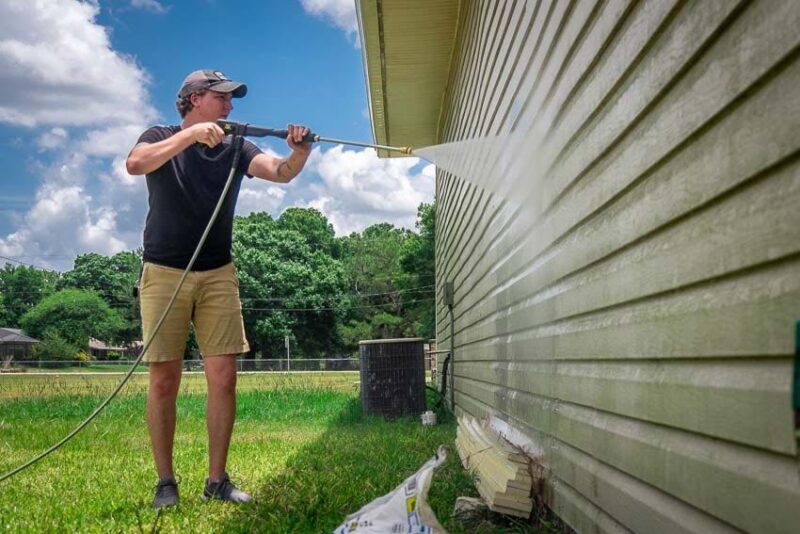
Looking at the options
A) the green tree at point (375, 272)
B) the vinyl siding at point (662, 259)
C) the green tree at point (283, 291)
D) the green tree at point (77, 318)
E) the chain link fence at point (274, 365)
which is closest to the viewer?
the vinyl siding at point (662, 259)

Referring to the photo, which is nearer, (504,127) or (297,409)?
(504,127)

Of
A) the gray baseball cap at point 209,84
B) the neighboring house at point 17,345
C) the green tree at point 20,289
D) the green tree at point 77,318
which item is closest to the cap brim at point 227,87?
the gray baseball cap at point 209,84

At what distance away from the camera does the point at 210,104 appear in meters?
3.68

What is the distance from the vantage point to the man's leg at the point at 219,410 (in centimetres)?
345

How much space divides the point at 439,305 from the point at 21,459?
6.23 m

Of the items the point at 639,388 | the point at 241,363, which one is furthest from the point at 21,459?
Answer: the point at 241,363

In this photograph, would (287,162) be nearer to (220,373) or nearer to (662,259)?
(220,373)

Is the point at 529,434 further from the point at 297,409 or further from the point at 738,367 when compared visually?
the point at 297,409

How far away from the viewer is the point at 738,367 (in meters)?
1.44

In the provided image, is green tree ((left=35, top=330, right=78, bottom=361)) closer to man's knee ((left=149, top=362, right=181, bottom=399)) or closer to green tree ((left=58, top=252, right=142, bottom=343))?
green tree ((left=58, top=252, right=142, bottom=343))

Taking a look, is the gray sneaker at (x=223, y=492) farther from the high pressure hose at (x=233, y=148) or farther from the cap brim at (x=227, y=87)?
the cap brim at (x=227, y=87)

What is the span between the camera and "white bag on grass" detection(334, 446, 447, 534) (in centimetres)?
212

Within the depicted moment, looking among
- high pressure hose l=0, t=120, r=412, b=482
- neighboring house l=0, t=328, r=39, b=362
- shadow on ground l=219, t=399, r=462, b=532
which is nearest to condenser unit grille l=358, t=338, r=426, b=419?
shadow on ground l=219, t=399, r=462, b=532

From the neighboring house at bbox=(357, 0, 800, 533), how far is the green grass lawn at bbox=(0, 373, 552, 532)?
29.4 inches
